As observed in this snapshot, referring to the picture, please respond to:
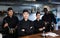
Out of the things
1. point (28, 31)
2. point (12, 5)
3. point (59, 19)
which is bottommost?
point (59, 19)

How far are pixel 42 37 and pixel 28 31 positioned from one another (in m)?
0.50

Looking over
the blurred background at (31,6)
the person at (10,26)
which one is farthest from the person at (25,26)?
the blurred background at (31,6)

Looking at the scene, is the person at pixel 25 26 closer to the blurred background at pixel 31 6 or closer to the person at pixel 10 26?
the person at pixel 10 26

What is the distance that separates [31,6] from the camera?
4.00 m

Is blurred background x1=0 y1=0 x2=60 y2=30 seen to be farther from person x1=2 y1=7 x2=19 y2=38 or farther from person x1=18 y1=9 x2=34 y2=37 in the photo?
person x1=18 y1=9 x2=34 y2=37

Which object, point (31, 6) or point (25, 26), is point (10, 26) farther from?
point (31, 6)

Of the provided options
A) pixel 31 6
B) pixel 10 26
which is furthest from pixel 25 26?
pixel 31 6

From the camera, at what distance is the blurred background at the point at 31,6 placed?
379 cm

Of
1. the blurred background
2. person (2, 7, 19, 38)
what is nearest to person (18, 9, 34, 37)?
person (2, 7, 19, 38)

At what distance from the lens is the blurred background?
12.4 feet

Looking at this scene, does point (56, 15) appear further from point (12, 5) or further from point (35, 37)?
point (35, 37)

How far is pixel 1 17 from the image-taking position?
12.3 ft

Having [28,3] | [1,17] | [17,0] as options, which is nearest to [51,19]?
[28,3]

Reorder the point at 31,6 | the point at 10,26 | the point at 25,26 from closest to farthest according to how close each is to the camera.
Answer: the point at 25,26, the point at 10,26, the point at 31,6
